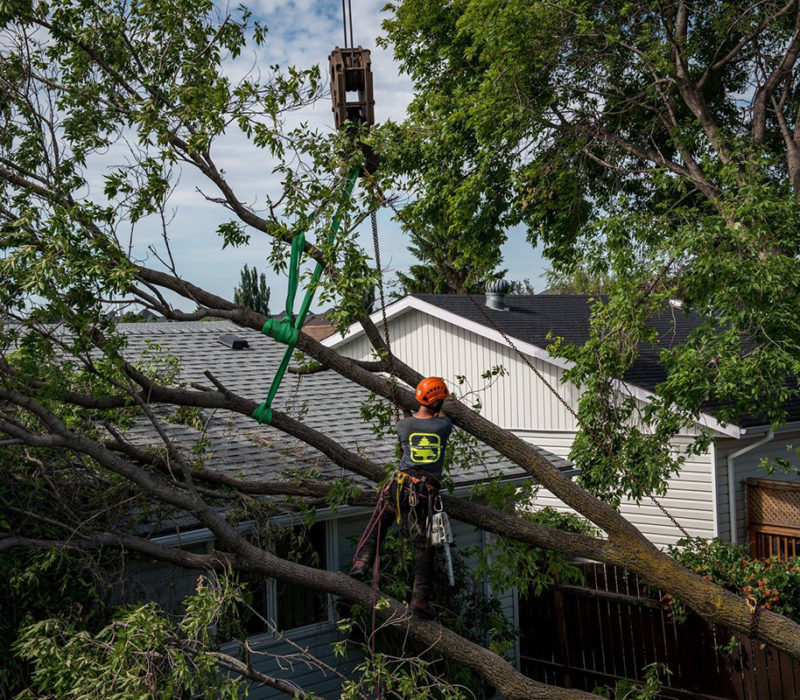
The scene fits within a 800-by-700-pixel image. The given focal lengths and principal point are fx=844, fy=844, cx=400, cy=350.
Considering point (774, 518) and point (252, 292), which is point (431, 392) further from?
point (252, 292)

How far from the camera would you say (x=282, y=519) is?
793 centimetres

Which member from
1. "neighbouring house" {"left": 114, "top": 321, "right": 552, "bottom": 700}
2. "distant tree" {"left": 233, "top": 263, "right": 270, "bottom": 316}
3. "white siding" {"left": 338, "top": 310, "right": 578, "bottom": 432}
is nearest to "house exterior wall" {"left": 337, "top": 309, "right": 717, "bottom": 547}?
"white siding" {"left": 338, "top": 310, "right": 578, "bottom": 432}

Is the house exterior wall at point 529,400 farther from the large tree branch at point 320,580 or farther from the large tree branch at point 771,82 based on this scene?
the large tree branch at point 320,580

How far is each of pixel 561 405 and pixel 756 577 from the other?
5.47 meters

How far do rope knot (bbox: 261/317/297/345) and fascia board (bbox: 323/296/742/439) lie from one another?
6.85 meters

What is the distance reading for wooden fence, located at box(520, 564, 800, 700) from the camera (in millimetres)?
8914

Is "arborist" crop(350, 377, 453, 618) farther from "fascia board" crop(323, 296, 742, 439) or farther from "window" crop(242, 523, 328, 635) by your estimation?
"fascia board" crop(323, 296, 742, 439)

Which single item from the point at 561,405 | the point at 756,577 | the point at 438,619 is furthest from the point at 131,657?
the point at 561,405

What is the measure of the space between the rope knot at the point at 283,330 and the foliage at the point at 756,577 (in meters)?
5.44

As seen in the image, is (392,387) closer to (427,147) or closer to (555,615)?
(555,615)

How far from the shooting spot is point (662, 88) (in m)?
14.9

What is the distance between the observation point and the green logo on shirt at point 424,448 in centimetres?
637

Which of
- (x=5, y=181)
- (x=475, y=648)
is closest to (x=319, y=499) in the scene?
(x=475, y=648)

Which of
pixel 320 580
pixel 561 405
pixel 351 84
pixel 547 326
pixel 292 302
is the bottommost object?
pixel 320 580
